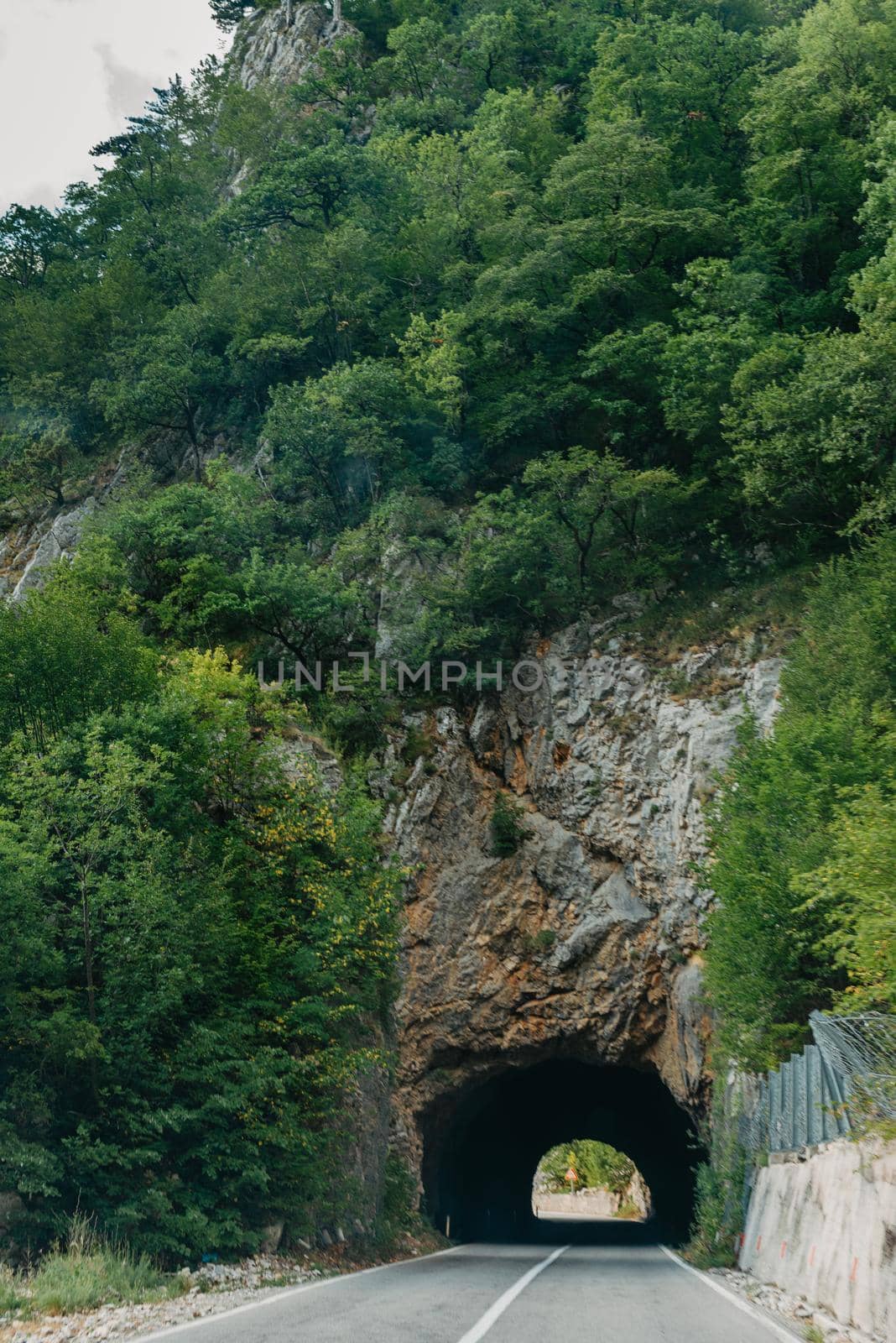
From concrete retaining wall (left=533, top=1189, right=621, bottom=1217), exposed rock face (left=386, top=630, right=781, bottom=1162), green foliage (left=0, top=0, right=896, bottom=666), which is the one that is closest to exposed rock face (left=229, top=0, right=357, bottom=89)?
green foliage (left=0, top=0, right=896, bottom=666)

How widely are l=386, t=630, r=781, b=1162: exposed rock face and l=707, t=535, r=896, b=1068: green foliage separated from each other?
3272mm

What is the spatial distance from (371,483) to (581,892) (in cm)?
1331

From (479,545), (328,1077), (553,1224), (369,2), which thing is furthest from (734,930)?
(369,2)

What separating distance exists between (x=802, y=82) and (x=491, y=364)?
12113mm

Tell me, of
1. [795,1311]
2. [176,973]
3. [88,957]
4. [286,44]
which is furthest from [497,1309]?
[286,44]

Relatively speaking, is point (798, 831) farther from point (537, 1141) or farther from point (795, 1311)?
point (537, 1141)

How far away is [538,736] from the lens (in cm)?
2750

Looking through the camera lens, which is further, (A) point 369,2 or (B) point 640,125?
(A) point 369,2

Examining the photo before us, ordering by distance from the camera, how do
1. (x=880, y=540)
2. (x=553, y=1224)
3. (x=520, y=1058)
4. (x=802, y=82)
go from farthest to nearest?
(x=553, y=1224), (x=802, y=82), (x=520, y=1058), (x=880, y=540)

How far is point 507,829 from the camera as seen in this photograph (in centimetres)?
2659

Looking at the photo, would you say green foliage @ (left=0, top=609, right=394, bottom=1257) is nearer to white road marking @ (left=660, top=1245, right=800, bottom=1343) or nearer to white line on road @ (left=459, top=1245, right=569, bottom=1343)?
white line on road @ (left=459, top=1245, right=569, bottom=1343)

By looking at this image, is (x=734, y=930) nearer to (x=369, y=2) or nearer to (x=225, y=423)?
(x=225, y=423)

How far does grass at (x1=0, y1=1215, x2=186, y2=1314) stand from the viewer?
940 cm

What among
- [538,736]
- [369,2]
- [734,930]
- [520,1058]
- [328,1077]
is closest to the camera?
[328,1077]
